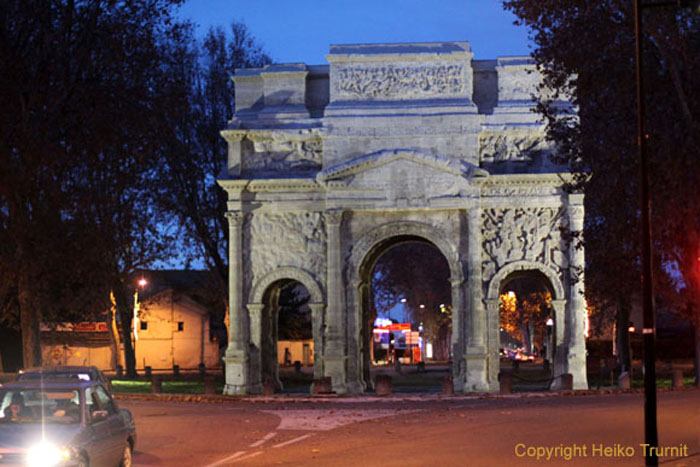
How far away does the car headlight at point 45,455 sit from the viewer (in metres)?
13.0

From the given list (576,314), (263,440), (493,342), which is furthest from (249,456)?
(576,314)

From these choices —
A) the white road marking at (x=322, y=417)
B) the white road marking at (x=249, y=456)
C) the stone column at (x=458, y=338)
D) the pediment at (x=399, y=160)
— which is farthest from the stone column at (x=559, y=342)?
the white road marking at (x=249, y=456)

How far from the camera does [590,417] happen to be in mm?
25828

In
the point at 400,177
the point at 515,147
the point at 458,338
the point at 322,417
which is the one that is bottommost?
the point at 322,417

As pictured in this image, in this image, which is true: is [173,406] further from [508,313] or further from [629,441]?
[508,313]

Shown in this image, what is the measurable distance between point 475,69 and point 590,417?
70.7 ft

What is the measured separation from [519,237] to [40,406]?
99.0 ft

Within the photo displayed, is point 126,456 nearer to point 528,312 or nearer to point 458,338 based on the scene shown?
point 458,338

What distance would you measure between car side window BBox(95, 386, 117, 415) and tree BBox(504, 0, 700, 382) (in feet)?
40.3

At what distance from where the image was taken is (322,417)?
28469 millimetres

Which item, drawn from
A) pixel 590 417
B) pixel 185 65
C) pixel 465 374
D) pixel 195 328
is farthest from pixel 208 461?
pixel 195 328

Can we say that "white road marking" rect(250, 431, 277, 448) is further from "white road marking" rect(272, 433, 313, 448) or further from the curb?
the curb

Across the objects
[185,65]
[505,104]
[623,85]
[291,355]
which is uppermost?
[185,65]

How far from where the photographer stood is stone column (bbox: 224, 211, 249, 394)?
4278 centimetres
